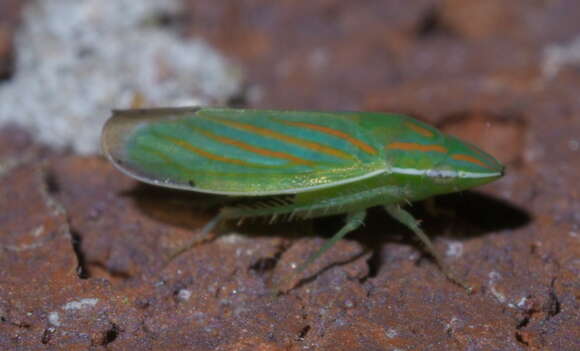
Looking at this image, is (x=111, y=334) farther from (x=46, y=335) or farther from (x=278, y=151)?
(x=278, y=151)

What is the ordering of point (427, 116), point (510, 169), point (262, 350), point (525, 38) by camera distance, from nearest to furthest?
point (262, 350)
point (510, 169)
point (427, 116)
point (525, 38)

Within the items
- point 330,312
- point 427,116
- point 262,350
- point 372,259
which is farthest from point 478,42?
point 262,350

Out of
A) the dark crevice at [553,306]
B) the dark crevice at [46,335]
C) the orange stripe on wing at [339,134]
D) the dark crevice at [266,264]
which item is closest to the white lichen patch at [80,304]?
the dark crevice at [46,335]

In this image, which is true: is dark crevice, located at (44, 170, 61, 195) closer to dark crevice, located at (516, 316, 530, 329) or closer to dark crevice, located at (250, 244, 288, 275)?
dark crevice, located at (250, 244, 288, 275)

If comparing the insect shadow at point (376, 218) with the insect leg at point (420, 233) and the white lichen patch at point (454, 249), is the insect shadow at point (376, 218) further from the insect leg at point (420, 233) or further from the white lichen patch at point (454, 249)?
the insect leg at point (420, 233)

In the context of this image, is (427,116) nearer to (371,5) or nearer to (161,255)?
(371,5)

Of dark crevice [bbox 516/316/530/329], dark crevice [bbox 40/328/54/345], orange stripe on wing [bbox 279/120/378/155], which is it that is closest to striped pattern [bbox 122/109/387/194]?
orange stripe on wing [bbox 279/120/378/155]
